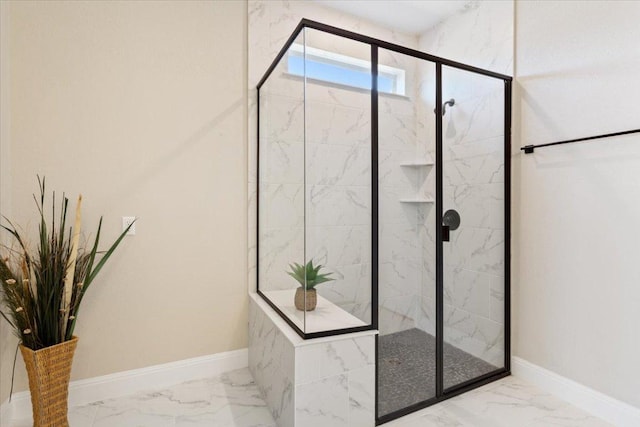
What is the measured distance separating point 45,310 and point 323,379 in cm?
135

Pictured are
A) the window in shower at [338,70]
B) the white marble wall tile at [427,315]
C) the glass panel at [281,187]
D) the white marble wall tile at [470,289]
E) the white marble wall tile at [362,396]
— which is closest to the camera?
the white marble wall tile at [362,396]

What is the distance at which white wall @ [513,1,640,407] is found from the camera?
5.57 feet

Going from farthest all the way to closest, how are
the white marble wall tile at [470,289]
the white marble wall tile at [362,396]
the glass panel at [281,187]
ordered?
the white marble wall tile at [470,289], the glass panel at [281,187], the white marble wall tile at [362,396]

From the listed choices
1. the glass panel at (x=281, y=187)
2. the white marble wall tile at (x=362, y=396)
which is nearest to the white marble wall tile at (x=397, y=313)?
the white marble wall tile at (x=362, y=396)

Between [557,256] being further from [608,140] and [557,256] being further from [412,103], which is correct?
[412,103]

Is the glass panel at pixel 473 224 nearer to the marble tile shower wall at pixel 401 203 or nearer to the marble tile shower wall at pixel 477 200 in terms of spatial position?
the marble tile shower wall at pixel 477 200

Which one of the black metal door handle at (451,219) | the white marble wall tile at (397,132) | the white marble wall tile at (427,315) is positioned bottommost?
the white marble wall tile at (427,315)

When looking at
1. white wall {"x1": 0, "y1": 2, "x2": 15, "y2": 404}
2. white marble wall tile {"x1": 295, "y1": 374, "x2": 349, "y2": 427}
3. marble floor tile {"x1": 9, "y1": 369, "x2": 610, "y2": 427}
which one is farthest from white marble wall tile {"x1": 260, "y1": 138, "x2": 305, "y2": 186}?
white wall {"x1": 0, "y1": 2, "x2": 15, "y2": 404}

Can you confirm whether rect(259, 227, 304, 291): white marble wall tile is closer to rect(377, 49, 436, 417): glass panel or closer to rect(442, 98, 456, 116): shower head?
rect(377, 49, 436, 417): glass panel

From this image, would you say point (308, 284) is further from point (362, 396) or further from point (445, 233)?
point (445, 233)

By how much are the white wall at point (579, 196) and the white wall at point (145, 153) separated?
6.12 ft

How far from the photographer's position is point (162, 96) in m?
2.11

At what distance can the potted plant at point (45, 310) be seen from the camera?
158cm

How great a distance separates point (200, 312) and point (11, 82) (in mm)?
1640
